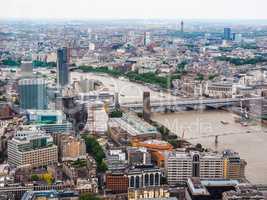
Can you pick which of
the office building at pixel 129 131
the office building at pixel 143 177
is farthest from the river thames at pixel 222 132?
the office building at pixel 143 177

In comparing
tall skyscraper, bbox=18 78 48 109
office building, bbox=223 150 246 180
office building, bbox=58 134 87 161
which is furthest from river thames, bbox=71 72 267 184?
tall skyscraper, bbox=18 78 48 109

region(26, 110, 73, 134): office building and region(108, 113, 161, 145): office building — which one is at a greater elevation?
region(26, 110, 73, 134): office building

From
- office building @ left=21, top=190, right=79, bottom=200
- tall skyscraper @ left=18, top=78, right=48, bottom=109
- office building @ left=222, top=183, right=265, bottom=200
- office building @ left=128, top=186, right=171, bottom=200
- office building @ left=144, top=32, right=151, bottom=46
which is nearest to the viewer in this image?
office building @ left=222, top=183, right=265, bottom=200

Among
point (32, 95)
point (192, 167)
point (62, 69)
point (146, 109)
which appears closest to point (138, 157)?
point (192, 167)

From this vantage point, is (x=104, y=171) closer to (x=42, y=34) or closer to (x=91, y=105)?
(x=91, y=105)

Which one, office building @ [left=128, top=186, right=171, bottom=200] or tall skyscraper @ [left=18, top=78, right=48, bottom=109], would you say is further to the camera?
tall skyscraper @ [left=18, top=78, right=48, bottom=109]

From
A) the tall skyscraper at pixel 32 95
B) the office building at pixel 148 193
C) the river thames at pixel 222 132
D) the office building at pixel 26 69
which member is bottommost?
the river thames at pixel 222 132

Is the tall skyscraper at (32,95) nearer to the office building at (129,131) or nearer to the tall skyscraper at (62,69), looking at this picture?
the office building at (129,131)

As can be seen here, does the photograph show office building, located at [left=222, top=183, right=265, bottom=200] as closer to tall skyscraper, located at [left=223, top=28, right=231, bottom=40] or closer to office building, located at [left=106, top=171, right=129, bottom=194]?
office building, located at [left=106, top=171, right=129, bottom=194]
